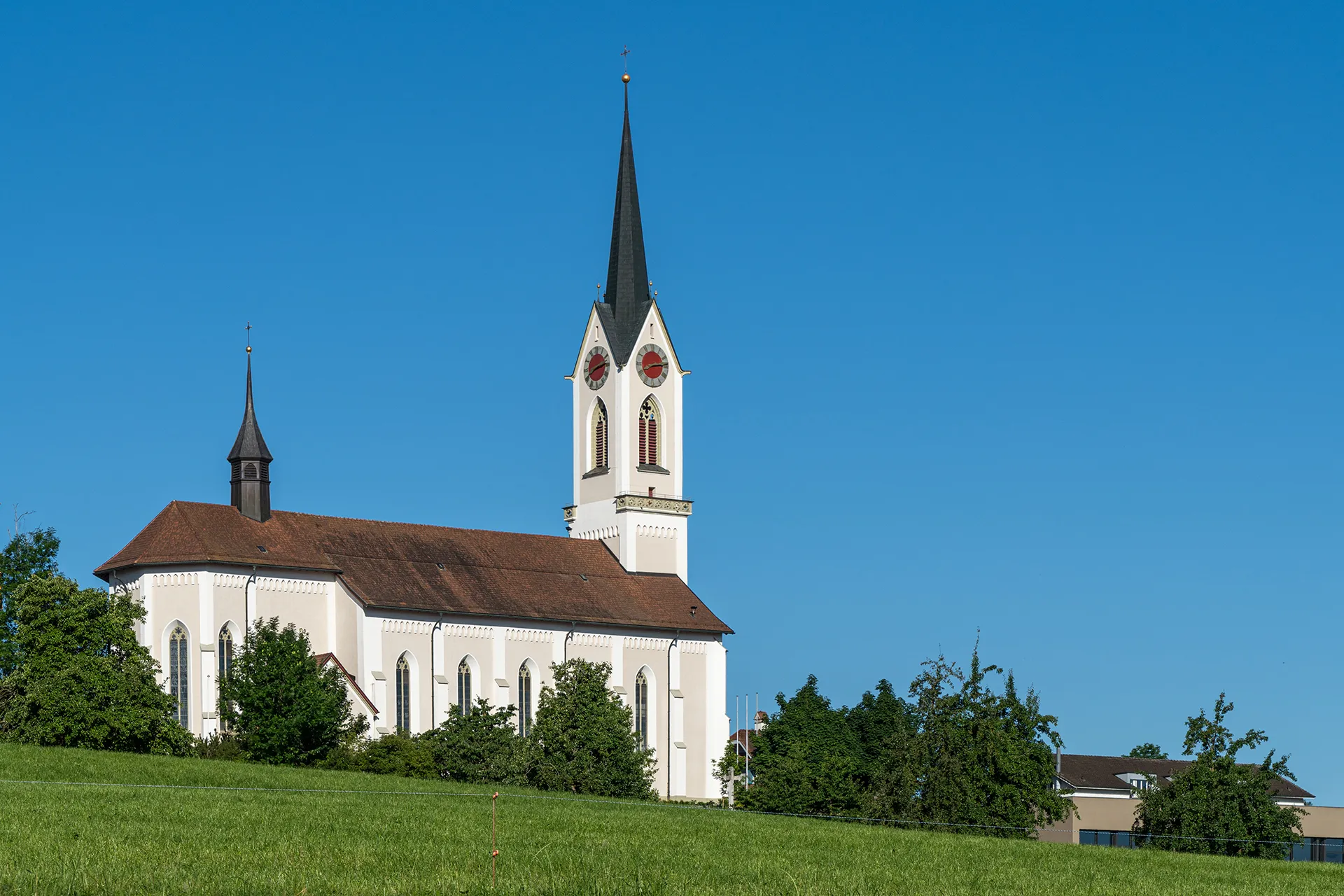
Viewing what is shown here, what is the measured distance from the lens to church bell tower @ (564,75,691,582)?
97.1 meters

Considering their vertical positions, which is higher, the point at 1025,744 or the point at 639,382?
the point at 639,382

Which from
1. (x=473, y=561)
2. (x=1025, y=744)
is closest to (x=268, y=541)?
(x=473, y=561)

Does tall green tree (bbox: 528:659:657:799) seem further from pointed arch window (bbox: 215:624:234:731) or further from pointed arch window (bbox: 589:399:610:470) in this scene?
pointed arch window (bbox: 589:399:610:470)

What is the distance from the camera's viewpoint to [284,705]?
72562mm

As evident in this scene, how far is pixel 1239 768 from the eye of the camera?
55.3 meters

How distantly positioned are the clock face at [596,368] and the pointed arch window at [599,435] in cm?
104

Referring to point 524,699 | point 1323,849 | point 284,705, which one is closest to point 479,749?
point 284,705

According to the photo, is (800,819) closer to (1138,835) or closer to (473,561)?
(1138,835)

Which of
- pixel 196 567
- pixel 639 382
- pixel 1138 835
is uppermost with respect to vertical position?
pixel 639 382

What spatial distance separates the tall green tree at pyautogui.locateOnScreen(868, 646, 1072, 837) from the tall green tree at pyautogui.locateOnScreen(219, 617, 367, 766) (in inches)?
988

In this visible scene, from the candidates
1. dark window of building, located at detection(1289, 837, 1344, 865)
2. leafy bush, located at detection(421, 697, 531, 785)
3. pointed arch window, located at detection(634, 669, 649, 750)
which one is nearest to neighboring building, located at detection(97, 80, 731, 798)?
pointed arch window, located at detection(634, 669, 649, 750)

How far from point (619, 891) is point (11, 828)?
12752 millimetres

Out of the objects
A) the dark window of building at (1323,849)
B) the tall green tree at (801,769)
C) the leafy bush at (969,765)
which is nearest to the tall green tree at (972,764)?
the leafy bush at (969,765)

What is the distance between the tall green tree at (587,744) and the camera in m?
77.0
